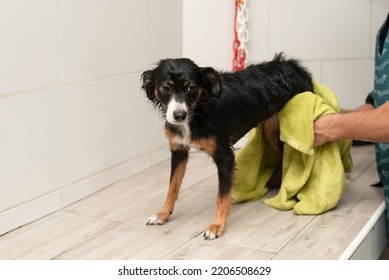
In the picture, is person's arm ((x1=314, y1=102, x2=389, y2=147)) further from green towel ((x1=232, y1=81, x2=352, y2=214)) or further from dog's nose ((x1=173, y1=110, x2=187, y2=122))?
dog's nose ((x1=173, y1=110, x2=187, y2=122))

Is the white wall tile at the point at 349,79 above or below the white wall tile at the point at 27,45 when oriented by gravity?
below

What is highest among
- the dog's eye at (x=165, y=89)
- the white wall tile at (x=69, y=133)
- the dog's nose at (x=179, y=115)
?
the dog's eye at (x=165, y=89)

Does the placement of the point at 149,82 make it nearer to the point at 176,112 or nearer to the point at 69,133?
the point at 176,112

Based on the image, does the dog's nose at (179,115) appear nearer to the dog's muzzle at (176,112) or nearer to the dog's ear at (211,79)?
the dog's muzzle at (176,112)

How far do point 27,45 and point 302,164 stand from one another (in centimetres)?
102

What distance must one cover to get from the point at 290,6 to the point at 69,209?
4.52 ft

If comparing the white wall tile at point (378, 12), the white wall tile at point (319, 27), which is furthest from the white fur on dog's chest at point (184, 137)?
the white wall tile at point (378, 12)

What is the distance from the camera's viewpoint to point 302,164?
2.08m

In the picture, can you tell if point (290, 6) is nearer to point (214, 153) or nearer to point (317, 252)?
point (214, 153)

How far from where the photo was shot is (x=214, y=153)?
184cm

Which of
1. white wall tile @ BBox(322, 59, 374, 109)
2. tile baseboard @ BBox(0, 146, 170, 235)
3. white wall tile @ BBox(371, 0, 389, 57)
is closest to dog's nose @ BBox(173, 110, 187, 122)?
tile baseboard @ BBox(0, 146, 170, 235)

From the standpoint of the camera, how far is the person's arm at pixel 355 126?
6.01 ft

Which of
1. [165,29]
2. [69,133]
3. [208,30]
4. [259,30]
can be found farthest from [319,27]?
[69,133]

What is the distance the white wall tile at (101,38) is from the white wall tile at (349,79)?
3.02ft
